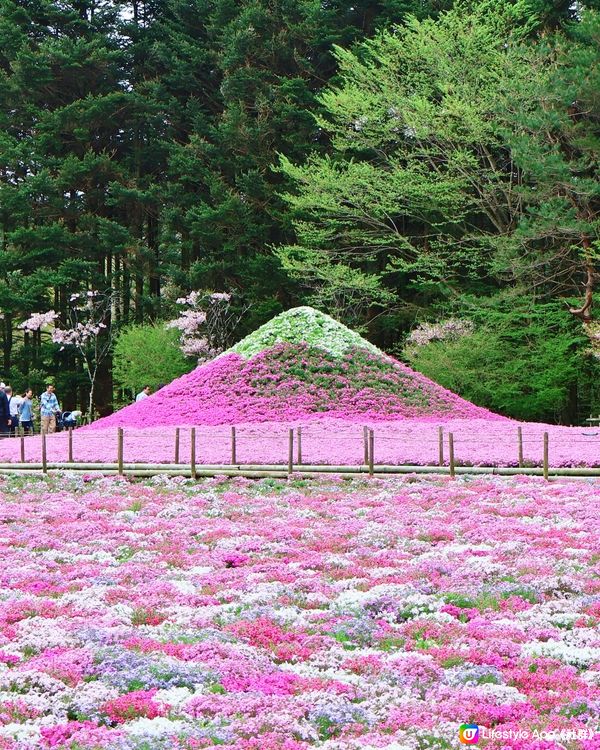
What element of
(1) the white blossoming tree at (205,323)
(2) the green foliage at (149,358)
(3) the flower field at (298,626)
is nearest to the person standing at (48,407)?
(2) the green foliage at (149,358)

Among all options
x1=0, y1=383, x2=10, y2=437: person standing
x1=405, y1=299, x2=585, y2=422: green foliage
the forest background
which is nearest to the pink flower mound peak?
x1=0, y1=383, x2=10, y2=437: person standing

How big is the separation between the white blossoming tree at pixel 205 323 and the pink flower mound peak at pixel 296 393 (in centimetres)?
1048

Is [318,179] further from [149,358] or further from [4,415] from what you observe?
[4,415]

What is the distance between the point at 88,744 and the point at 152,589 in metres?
4.28

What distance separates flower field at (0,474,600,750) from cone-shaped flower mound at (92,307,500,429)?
50.1ft

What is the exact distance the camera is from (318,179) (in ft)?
141

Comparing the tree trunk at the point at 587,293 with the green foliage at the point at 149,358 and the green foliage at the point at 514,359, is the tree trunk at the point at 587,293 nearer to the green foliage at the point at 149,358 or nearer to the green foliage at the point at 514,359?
the green foliage at the point at 514,359

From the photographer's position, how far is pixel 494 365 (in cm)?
3819

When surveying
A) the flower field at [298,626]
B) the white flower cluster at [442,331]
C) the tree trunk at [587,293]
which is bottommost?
the flower field at [298,626]

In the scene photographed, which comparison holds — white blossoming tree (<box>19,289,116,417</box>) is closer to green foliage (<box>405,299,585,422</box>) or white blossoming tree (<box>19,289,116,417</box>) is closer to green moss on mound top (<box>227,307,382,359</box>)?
green moss on mound top (<box>227,307,382,359</box>)

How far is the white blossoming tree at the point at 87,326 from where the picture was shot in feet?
159

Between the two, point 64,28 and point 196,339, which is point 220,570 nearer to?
point 196,339

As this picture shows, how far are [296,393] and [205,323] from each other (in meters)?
16.3

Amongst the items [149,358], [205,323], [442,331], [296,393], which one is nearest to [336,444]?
[296,393]
